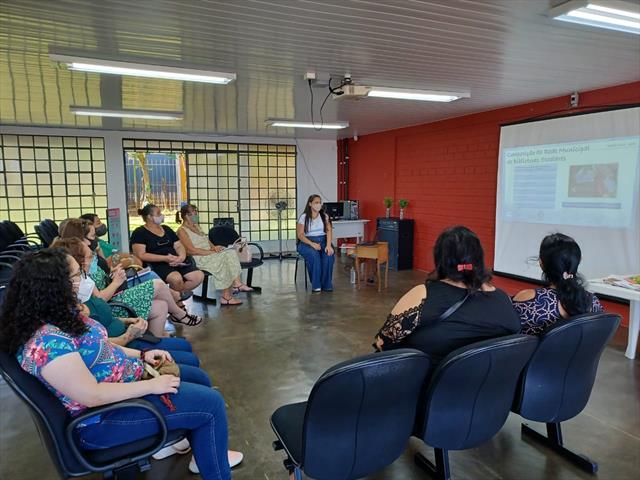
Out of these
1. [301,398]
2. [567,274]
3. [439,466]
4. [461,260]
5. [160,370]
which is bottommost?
[301,398]

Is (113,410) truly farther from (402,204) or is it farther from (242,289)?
(402,204)

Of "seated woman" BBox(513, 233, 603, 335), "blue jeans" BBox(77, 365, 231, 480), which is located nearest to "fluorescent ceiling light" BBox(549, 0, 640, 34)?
"seated woman" BBox(513, 233, 603, 335)

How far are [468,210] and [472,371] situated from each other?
5137 mm

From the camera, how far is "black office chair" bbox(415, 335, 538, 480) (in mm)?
1602

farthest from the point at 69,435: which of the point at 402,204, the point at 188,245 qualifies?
the point at 402,204

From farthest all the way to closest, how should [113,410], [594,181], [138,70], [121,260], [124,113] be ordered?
[124,113]
[594,181]
[121,260]
[138,70]
[113,410]

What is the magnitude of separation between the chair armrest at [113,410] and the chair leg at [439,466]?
1198 millimetres

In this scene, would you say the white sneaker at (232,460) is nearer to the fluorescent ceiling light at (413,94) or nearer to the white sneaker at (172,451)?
the white sneaker at (172,451)

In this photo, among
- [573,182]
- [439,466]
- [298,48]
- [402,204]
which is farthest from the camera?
[402,204]

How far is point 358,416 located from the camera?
151 centimetres

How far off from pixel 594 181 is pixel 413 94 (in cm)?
213

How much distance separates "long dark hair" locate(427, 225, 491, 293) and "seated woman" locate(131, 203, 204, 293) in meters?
3.35

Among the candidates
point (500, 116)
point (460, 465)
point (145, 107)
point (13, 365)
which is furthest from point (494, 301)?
point (145, 107)

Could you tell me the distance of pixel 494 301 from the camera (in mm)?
1823
